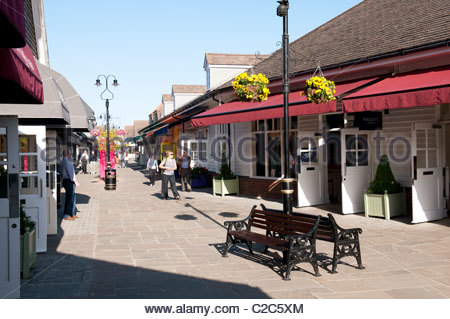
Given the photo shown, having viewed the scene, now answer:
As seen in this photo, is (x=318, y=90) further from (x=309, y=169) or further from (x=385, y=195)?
(x=309, y=169)

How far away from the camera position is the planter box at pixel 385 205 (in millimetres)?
10141

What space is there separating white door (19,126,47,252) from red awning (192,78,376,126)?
5.48 metres

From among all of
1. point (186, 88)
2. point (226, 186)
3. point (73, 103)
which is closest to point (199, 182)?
point (226, 186)

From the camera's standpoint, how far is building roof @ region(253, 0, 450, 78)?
10.1m

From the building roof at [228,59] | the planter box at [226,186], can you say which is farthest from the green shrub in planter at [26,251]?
the building roof at [228,59]

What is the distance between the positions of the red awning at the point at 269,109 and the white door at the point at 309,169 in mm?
1377

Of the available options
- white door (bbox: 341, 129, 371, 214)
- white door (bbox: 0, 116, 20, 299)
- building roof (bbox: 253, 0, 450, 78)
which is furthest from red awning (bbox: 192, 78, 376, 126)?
white door (bbox: 0, 116, 20, 299)

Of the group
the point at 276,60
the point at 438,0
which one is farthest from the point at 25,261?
the point at 276,60

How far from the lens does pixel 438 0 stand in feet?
37.8

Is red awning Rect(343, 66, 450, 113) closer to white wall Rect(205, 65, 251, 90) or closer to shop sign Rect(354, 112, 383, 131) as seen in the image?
shop sign Rect(354, 112, 383, 131)

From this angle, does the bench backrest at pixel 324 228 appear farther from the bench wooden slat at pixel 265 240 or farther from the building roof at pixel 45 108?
the building roof at pixel 45 108

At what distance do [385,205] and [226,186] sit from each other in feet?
22.1

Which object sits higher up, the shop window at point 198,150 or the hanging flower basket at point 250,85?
the hanging flower basket at point 250,85
